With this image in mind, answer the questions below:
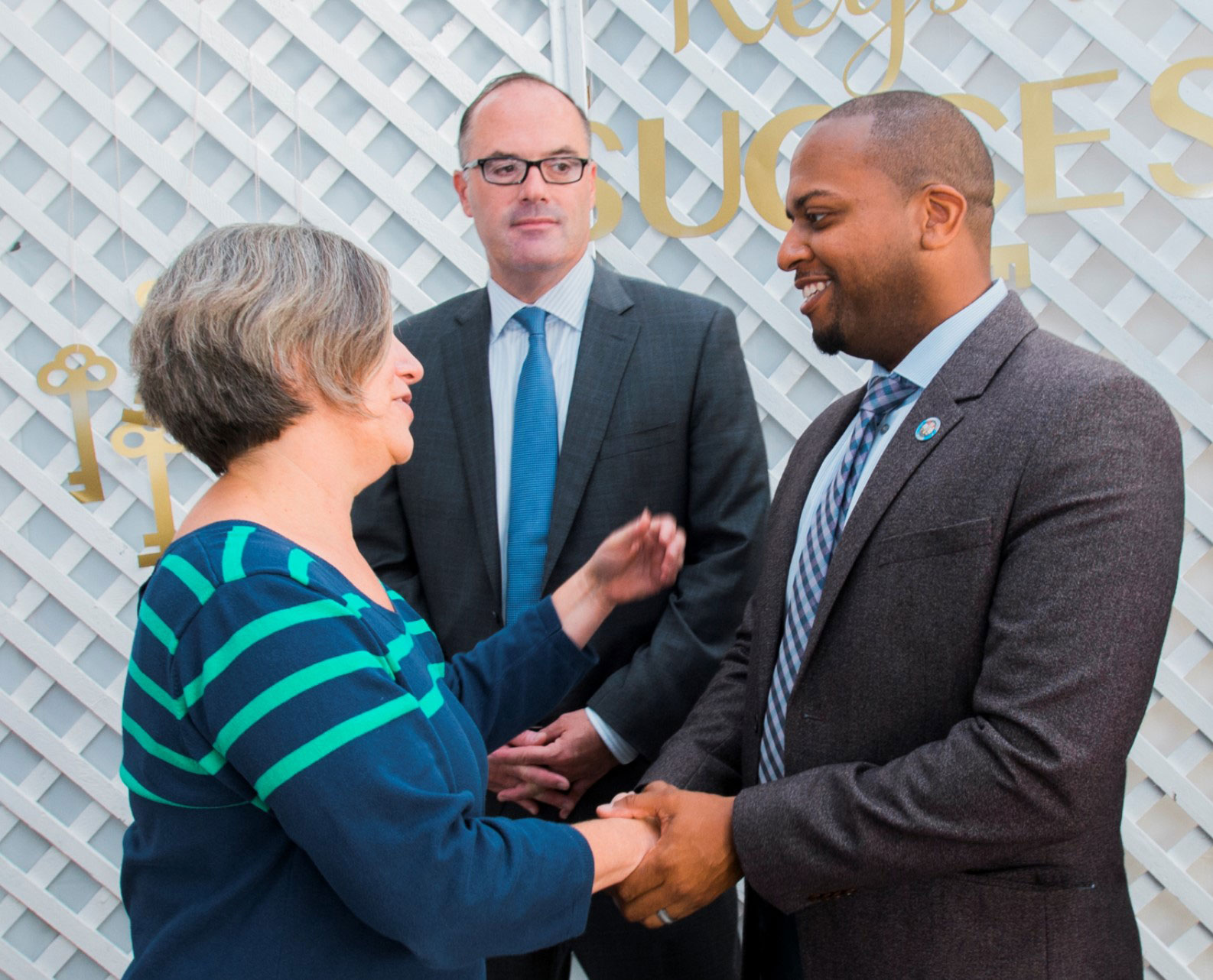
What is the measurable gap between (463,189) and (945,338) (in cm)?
91

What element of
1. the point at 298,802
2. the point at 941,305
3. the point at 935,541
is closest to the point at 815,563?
the point at 935,541

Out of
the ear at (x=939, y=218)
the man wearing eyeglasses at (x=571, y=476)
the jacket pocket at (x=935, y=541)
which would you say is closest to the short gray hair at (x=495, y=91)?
the man wearing eyeglasses at (x=571, y=476)

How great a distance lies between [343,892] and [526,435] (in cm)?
90

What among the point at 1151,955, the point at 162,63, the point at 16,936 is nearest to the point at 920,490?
the point at 1151,955

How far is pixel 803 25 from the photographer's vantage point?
2.17 metres

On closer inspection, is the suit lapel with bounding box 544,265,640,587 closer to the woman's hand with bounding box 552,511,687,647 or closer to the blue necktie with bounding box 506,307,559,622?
the blue necktie with bounding box 506,307,559,622

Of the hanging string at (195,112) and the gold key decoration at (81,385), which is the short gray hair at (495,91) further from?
the gold key decoration at (81,385)

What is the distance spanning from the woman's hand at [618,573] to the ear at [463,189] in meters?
0.69

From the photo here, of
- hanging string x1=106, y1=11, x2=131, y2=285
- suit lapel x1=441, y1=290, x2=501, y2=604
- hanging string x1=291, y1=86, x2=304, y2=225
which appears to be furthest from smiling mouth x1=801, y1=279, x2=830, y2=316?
hanging string x1=106, y1=11, x2=131, y2=285

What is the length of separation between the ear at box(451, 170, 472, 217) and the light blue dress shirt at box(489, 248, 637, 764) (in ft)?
0.43

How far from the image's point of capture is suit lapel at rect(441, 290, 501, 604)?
1638 millimetres

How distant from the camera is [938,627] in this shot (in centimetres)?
107

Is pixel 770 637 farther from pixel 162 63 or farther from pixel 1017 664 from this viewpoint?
pixel 162 63

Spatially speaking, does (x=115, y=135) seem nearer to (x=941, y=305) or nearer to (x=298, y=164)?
A: (x=298, y=164)
